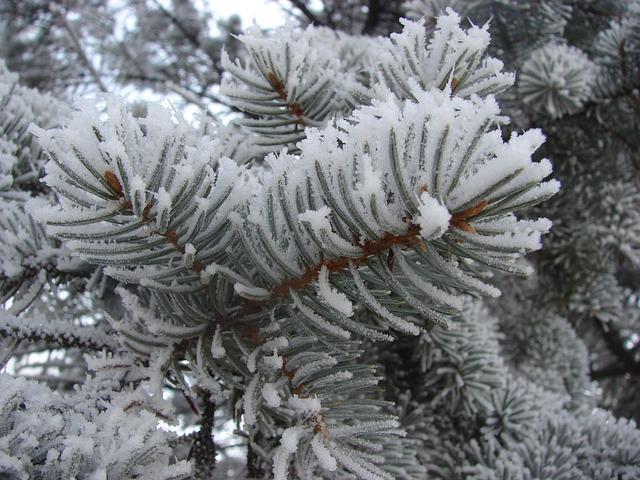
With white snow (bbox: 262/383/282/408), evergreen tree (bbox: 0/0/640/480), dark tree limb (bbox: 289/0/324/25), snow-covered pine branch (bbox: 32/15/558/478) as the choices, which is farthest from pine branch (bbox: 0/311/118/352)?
dark tree limb (bbox: 289/0/324/25)

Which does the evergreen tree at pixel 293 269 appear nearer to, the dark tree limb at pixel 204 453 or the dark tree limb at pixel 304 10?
the dark tree limb at pixel 204 453

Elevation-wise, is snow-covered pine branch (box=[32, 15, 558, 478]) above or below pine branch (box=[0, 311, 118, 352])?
above

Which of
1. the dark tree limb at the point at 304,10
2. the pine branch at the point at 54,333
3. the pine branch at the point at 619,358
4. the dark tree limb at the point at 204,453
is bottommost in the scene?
the dark tree limb at the point at 204,453

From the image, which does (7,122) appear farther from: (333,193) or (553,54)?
(553,54)

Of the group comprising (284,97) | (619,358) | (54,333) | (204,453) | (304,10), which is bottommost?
(204,453)

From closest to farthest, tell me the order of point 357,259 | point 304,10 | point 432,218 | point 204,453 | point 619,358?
point 432,218 → point 357,259 → point 204,453 → point 619,358 → point 304,10

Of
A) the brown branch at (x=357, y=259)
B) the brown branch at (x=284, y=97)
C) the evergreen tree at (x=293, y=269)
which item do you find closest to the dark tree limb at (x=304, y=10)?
the evergreen tree at (x=293, y=269)

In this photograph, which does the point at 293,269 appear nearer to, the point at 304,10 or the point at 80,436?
the point at 80,436

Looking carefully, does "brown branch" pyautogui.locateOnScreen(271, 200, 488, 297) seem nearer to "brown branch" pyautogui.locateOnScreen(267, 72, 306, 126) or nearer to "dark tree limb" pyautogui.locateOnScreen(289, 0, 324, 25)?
"brown branch" pyautogui.locateOnScreen(267, 72, 306, 126)

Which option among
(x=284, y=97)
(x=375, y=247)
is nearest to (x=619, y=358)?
(x=284, y=97)
